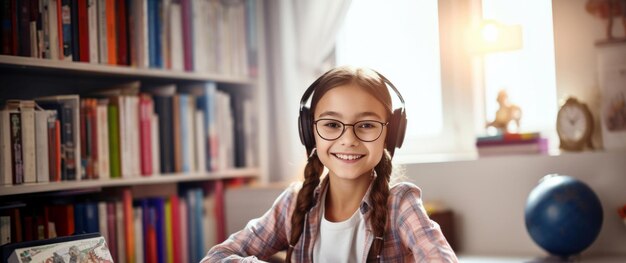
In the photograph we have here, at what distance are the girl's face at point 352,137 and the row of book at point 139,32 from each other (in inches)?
39.6

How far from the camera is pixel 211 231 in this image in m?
2.54

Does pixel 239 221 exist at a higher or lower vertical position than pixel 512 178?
lower

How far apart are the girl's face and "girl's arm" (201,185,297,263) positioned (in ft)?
0.65

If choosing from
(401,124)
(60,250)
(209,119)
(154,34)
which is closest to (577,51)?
(401,124)

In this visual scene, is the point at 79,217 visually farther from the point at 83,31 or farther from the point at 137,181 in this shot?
the point at 83,31

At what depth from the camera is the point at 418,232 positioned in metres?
1.33

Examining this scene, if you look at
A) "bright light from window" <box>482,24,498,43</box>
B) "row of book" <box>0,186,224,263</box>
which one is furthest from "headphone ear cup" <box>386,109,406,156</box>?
"row of book" <box>0,186,224,263</box>

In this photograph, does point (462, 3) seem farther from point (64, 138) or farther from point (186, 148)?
point (64, 138)

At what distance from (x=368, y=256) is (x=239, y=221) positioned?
1227 mm

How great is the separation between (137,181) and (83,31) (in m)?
0.56

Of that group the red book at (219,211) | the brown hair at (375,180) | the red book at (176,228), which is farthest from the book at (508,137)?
the red book at (176,228)

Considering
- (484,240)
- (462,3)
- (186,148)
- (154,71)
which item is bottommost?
(484,240)

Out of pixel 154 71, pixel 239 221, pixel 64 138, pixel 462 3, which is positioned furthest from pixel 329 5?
pixel 64 138

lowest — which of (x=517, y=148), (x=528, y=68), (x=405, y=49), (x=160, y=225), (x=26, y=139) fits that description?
(x=160, y=225)
